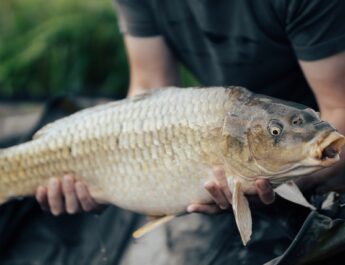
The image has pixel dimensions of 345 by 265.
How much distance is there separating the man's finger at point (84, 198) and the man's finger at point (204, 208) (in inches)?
10.6

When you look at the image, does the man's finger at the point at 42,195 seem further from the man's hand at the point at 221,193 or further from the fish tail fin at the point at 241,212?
the fish tail fin at the point at 241,212

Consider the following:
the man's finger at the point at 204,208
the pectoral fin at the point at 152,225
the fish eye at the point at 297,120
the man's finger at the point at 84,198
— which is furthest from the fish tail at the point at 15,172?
the fish eye at the point at 297,120

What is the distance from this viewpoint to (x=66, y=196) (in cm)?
171

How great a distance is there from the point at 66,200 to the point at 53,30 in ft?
5.43

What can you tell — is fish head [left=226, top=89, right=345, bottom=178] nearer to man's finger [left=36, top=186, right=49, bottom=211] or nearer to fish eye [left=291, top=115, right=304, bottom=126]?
fish eye [left=291, top=115, right=304, bottom=126]

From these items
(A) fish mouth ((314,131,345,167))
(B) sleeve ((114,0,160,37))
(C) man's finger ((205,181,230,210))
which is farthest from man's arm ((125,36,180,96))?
(A) fish mouth ((314,131,345,167))

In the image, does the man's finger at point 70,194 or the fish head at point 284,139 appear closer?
the fish head at point 284,139

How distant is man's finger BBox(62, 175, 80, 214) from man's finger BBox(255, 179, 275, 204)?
1.50 ft

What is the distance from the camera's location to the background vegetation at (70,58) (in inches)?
125

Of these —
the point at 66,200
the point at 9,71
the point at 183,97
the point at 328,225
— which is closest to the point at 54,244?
the point at 66,200

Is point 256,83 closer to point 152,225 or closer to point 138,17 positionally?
point 138,17

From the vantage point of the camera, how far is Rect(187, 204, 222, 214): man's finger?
1530 millimetres

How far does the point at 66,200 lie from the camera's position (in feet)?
5.67

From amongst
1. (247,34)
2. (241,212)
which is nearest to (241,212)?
(241,212)
